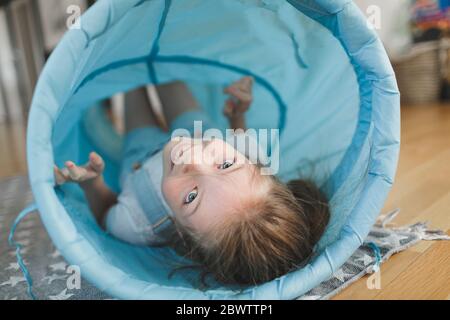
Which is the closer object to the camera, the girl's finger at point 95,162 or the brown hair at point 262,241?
the brown hair at point 262,241

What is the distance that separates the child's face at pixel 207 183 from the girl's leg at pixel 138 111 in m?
0.61

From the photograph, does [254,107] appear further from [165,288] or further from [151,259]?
[165,288]

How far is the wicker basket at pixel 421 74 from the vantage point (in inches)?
95.8

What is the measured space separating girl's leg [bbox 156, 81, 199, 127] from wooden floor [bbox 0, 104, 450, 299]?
650 millimetres

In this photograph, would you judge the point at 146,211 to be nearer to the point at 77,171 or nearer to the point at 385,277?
the point at 77,171

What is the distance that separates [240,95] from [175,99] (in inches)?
13.0

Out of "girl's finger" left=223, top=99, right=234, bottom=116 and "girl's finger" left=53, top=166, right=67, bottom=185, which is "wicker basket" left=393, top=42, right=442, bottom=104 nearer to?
"girl's finger" left=223, top=99, right=234, bottom=116

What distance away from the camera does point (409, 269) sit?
814mm

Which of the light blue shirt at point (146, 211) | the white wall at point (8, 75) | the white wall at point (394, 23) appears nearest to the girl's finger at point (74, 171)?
the light blue shirt at point (146, 211)

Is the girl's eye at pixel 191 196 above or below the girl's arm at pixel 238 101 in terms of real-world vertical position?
below

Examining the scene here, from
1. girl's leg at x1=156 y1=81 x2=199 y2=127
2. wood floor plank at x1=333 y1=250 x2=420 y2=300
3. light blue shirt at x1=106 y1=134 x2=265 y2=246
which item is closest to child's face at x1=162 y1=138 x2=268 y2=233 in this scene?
light blue shirt at x1=106 y1=134 x2=265 y2=246

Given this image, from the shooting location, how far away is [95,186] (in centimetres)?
104

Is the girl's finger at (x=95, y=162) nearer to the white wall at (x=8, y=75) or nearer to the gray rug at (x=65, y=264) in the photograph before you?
the gray rug at (x=65, y=264)
